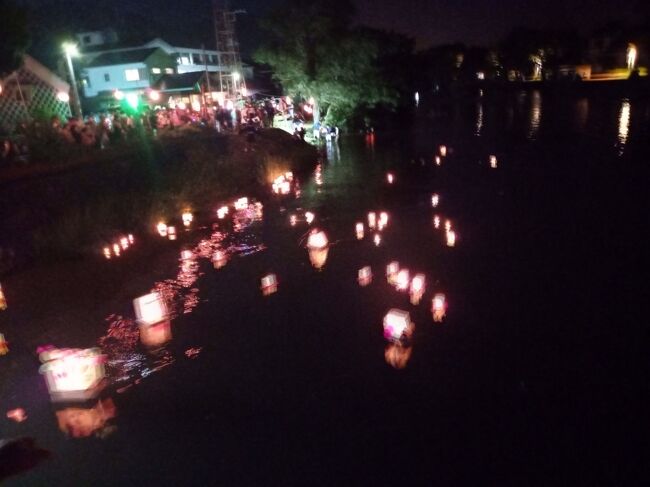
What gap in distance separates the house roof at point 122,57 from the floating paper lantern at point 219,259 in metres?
39.8

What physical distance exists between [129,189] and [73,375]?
8.46 metres

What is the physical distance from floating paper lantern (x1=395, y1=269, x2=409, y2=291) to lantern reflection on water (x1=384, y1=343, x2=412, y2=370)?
196cm

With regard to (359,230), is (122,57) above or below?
above

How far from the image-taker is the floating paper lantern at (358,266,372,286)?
29.5ft

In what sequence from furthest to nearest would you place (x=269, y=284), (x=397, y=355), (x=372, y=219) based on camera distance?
(x=372, y=219) < (x=269, y=284) < (x=397, y=355)

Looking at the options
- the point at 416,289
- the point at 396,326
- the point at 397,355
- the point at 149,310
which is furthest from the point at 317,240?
the point at 397,355

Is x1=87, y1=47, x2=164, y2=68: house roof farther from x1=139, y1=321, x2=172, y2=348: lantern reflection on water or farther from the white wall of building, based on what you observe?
x1=139, y1=321, x2=172, y2=348: lantern reflection on water

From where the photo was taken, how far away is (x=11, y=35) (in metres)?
13.6

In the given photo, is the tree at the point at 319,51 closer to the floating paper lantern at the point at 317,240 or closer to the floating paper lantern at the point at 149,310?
the floating paper lantern at the point at 317,240

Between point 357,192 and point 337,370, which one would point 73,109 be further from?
point 337,370

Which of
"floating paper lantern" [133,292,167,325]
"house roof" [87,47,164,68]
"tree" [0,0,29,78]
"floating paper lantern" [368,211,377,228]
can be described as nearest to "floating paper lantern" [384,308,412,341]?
"floating paper lantern" [133,292,167,325]

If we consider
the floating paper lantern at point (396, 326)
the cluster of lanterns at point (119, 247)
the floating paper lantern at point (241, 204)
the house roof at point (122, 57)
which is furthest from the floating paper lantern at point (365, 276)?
the house roof at point (122, 57)

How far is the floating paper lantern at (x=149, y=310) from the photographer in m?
7.90

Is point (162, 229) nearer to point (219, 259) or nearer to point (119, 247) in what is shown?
point (119, 247)
